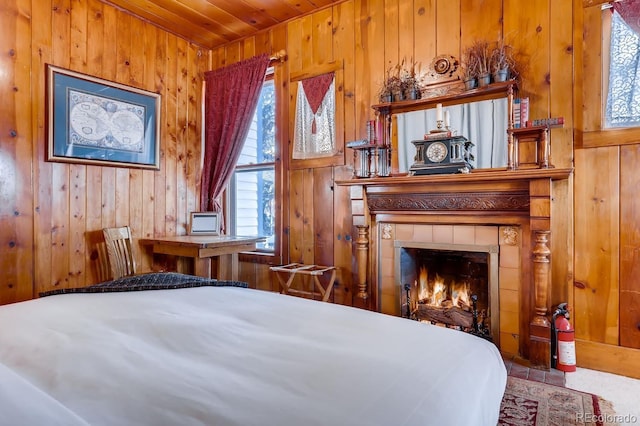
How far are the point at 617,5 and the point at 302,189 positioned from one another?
254 cm

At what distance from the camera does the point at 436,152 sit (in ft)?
8.52

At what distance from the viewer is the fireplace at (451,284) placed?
2.55 meters

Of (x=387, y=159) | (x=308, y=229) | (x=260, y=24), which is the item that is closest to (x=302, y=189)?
(x=308, y=229)

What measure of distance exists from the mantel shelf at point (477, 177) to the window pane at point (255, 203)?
119cm

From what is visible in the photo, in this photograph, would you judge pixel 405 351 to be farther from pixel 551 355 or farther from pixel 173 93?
pixel 173 93

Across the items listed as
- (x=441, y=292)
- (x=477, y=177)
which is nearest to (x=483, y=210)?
(x=477, y=177)

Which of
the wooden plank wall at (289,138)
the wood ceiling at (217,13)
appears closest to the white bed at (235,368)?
the wooden plank wall at (289,138)

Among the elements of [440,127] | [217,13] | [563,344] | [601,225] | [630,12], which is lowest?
[563,344]

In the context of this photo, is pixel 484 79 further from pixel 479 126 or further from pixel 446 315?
pixel 446 315

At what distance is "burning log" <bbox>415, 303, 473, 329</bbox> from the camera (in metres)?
2.70

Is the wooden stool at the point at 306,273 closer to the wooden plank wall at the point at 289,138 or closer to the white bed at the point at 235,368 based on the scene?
the wooden plank wall at the point at 289,138

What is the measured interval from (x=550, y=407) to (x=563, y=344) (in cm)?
56

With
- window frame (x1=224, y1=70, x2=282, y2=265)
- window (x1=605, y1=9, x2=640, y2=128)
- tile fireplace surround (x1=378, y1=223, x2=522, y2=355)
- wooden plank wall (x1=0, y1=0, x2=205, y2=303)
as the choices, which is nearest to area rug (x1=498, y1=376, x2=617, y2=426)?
tile fireplace surround (x1=378, y1=223, x2=522, y2=355)

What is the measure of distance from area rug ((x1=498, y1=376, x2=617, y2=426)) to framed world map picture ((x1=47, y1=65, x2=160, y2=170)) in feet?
11.1
